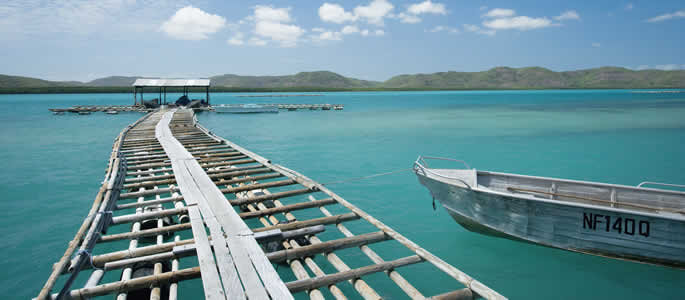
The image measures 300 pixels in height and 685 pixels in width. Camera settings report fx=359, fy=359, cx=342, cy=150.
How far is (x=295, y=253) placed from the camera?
4.70 metres

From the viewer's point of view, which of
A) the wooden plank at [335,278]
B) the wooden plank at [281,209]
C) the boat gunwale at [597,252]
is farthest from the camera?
the wooden plank at [281,209]

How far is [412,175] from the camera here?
14.3 m

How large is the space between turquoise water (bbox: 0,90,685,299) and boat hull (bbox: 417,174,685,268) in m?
0.54

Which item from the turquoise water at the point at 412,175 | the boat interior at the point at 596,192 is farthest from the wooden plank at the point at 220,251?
→ the boat interior at the point at 596,192

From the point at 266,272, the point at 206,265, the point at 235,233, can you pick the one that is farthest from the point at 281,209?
the point at 266,272

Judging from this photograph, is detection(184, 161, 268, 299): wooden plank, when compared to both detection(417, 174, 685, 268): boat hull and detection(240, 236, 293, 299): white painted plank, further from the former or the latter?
detection(417, 174, 685, 268): boat hull

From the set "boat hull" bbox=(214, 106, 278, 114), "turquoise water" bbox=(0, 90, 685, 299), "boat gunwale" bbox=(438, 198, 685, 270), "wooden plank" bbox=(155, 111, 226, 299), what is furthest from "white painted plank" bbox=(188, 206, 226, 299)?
"boat hull" bbox=(214, 106, 278, 114)

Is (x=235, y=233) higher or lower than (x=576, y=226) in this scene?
higher

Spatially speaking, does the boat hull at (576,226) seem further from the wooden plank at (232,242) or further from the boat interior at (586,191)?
the wooden plank at (232,242)

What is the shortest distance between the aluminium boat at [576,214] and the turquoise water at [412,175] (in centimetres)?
52

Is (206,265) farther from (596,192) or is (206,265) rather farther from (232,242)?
(596,192)

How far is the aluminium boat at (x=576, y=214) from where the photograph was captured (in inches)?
231

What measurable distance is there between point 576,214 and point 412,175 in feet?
26.6

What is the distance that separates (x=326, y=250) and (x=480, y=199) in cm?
383
